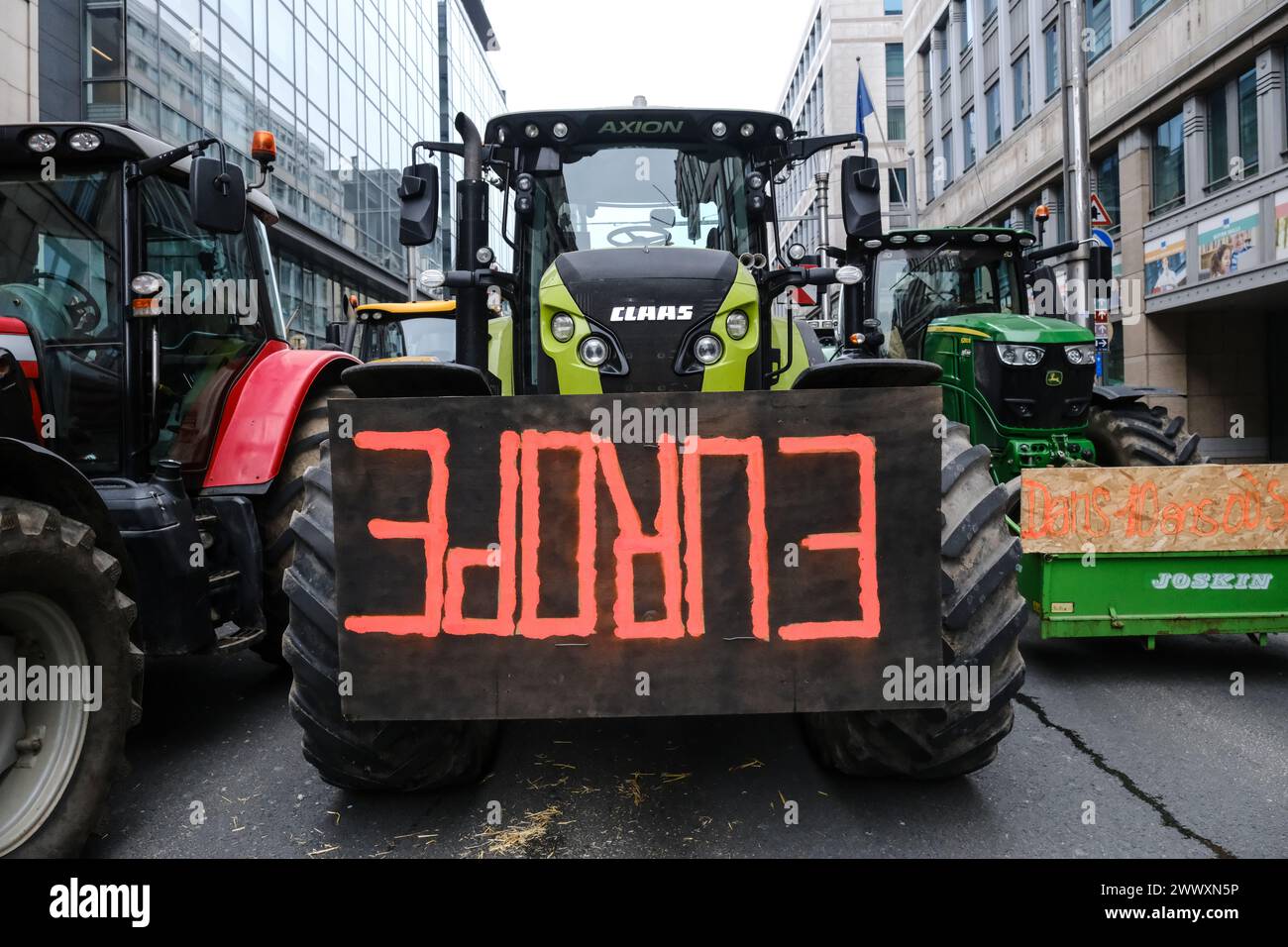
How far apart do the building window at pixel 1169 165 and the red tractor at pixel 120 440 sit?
683 inches

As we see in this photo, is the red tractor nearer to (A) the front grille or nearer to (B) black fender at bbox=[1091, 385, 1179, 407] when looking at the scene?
(A) the front grille

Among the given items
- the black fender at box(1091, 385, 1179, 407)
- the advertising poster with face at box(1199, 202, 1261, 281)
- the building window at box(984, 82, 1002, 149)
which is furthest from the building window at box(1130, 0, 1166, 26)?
the black fender at box(1091, 385, 1179, 407)

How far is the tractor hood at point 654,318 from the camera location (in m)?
3.60

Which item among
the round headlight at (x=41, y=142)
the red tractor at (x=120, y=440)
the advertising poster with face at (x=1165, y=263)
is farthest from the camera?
the advertising poster with face at (x=1165, y=263)

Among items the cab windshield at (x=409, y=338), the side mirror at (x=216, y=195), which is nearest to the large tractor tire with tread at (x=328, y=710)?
the side mirror at (x=216, y=195)

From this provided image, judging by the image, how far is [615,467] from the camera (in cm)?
255

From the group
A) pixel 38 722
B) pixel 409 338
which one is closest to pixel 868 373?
pixel 38 722

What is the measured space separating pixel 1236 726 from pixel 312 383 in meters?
4.86

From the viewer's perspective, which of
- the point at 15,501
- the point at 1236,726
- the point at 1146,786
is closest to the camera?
the point at 15,501

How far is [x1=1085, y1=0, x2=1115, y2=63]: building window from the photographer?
19.3 m

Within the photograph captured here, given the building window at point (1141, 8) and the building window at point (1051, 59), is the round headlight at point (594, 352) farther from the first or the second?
the building window at point (1051, 59)

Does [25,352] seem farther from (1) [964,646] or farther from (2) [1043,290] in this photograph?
(2) [1043,290]
